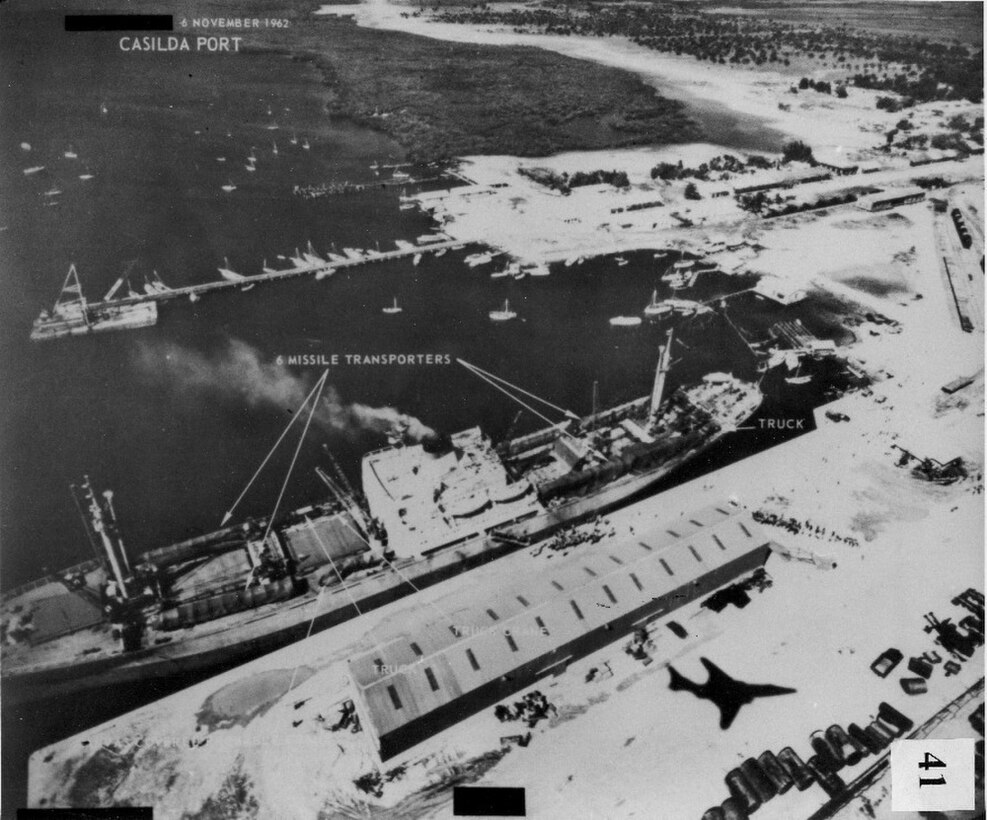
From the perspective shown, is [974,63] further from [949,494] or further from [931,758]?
[931,758]

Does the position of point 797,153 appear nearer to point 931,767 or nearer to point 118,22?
point 931,767

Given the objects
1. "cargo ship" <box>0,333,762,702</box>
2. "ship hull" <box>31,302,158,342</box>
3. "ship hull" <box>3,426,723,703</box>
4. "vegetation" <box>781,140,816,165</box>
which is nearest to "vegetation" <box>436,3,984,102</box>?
"vegetation" <box>781,140,816,165</box>

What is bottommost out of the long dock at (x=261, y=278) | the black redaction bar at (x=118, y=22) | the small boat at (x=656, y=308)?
the small boat at (x=656, y=308)

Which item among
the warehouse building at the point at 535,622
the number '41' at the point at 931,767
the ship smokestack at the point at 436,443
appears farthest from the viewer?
the ship smokestack at the point at 436,443

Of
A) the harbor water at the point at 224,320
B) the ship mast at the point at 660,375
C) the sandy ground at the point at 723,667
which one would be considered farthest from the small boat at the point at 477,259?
the sandy ground at the point at 723,667

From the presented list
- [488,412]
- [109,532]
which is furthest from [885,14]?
[109,532]

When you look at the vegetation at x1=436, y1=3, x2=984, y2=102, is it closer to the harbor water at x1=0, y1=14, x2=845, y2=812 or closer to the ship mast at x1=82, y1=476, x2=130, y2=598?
the harbor water at x1=0, y1=14, x2=845, y2=812

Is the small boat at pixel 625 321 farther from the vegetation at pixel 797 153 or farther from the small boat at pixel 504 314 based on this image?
the vegetation at pixel 797 153
